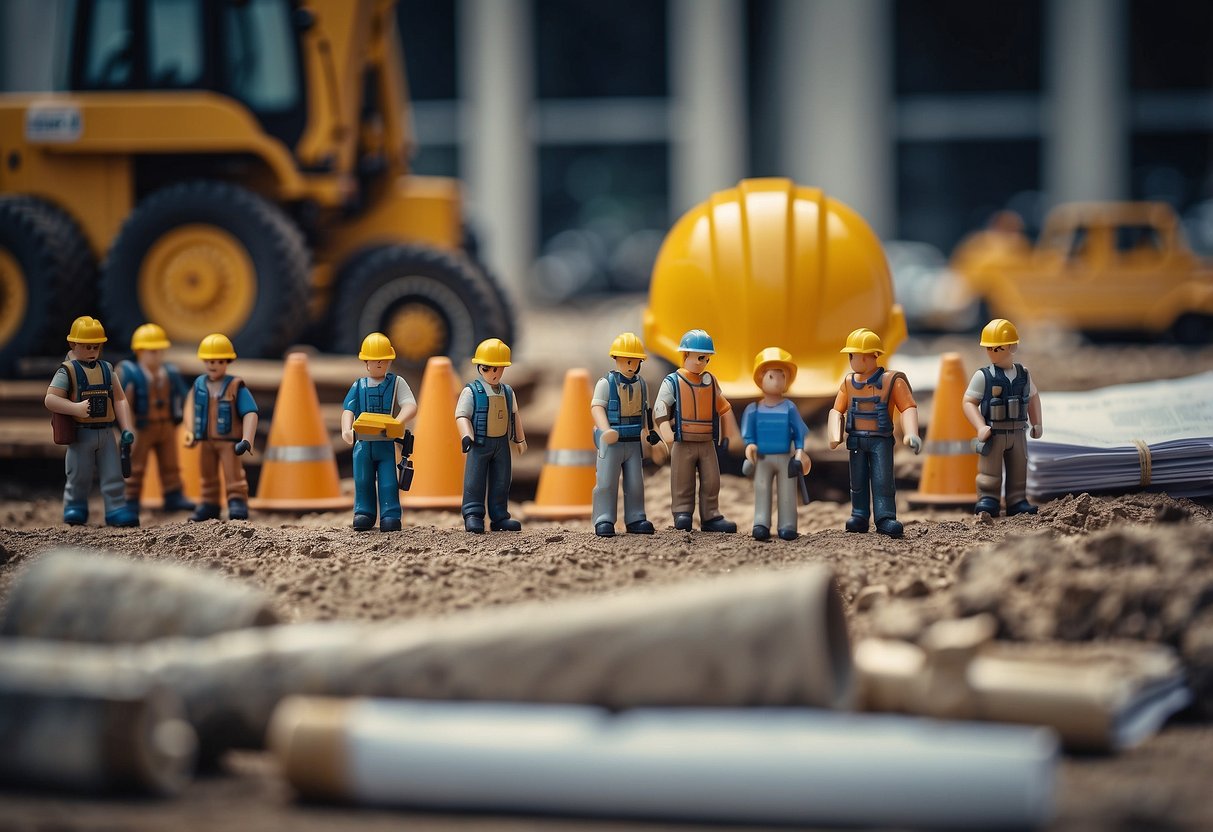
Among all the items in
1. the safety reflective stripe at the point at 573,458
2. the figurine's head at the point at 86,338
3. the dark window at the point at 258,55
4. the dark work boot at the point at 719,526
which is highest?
the dark window at the point at 258,55

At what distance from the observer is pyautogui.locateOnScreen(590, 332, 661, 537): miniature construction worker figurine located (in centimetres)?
641

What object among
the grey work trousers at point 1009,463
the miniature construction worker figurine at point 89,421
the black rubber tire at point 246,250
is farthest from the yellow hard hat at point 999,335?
the black rubber tire at point 246,250

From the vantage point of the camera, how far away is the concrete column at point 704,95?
25641 mm

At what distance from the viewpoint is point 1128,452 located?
679 cm

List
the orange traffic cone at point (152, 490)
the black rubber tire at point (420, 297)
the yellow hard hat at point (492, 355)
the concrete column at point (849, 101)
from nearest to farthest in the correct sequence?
the yellow hard hat at point (492, 355) < the orange traffic cone at point (152, 490) < the black rubber tire at point (420, 297) < the concrete column at point (849, 101)

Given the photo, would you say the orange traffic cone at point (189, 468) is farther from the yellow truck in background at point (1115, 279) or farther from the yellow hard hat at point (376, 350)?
the yellow truck in background at point (1115, 279)

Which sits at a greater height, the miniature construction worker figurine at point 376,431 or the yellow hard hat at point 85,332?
the yellow hard hat at point 85,332

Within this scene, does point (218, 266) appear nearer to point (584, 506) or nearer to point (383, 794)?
point (584, 506)

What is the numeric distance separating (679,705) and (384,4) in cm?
739

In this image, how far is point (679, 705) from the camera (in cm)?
397

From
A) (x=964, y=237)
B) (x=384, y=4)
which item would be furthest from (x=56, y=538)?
(x=964, y=237)

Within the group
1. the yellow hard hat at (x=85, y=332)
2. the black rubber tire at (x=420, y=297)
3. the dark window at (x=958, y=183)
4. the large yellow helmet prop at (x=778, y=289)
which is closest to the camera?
the yellow hard hat at (x=85, y=332)

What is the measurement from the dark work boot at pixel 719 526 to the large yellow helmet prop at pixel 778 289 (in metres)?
1.28

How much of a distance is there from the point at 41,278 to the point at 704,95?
1867cm
